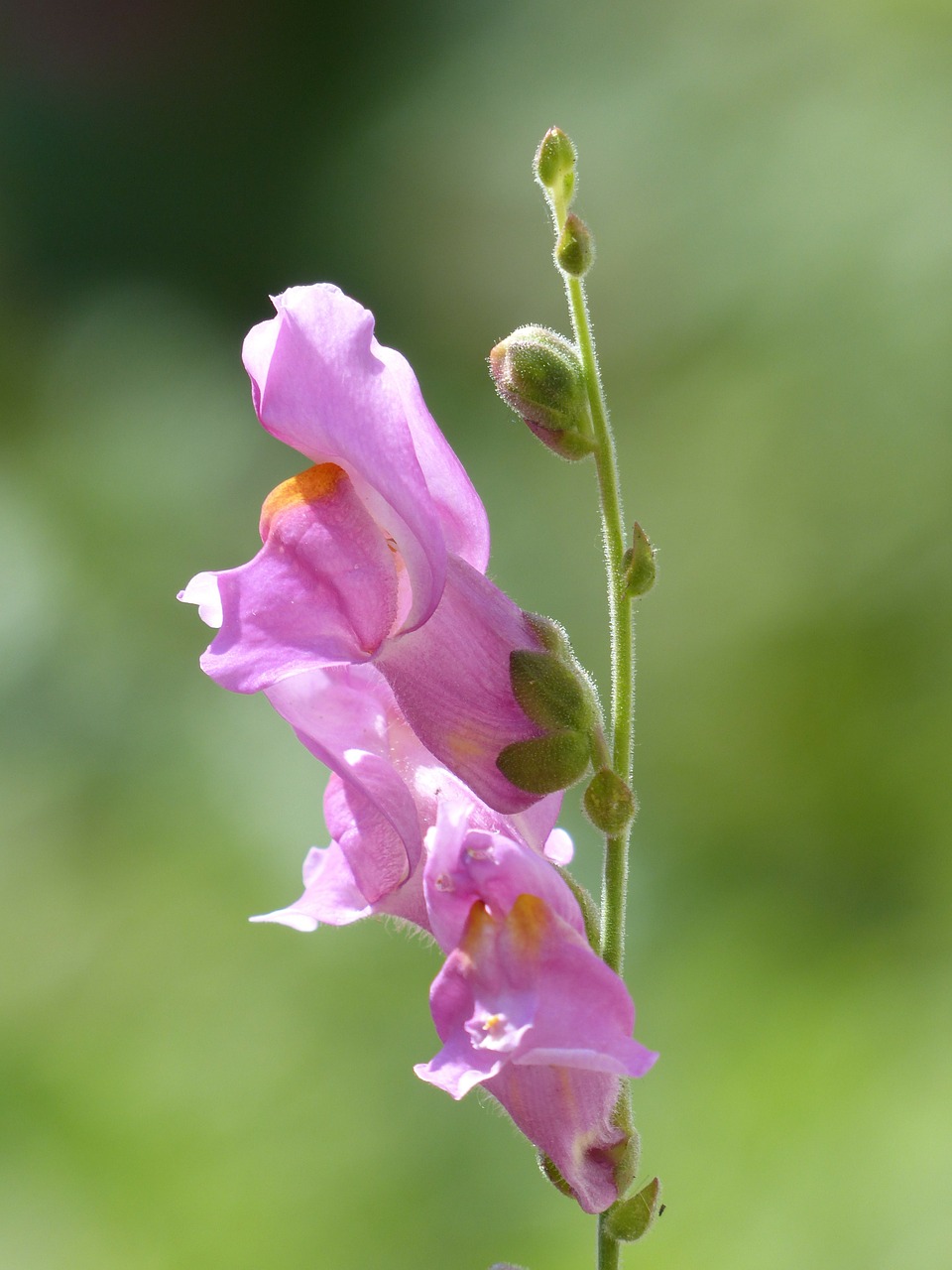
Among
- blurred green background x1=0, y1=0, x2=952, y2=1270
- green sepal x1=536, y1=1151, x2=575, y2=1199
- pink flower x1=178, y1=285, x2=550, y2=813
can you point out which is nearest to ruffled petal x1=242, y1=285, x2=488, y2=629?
pink flower x1=178, y1=285, x2=550, y2=813

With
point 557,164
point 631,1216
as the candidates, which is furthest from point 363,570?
point 631,1216

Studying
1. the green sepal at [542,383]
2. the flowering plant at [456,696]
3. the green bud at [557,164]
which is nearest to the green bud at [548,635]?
the flowering plant at [456,696]

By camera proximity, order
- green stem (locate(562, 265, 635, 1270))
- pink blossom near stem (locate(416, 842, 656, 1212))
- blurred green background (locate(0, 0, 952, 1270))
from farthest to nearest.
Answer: blurred green background (locate(0, 0, 952, 1270)), green stem (locate(562, 265, 635, 1270)), pink blossom near stem (locate(416, 842, 656, 1212))

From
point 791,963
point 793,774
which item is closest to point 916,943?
point 791,963

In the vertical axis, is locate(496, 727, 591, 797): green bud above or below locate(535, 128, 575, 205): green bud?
below

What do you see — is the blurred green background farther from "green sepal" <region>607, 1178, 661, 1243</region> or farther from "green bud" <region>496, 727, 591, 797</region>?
"green bud" <region>496, 727, 591, 797</region>

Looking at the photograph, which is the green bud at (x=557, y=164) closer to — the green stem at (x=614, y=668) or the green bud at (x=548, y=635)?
the green stem at (x=614, y=668)

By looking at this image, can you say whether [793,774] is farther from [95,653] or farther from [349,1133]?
[95,653]
